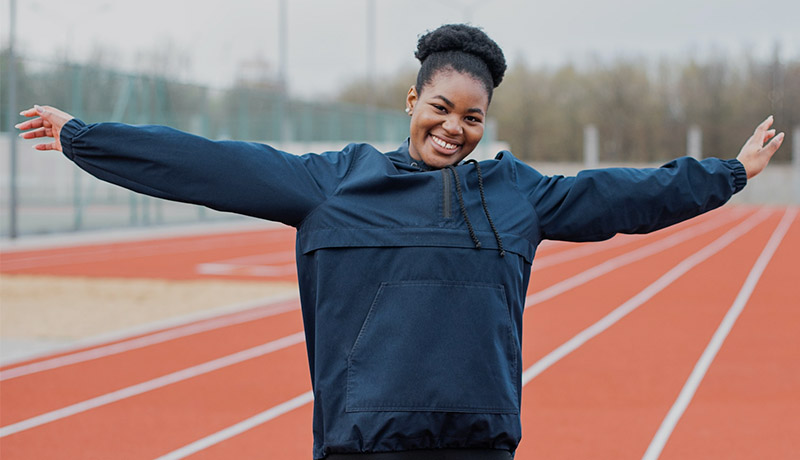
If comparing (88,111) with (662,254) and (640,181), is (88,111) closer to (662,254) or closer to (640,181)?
(662,254)

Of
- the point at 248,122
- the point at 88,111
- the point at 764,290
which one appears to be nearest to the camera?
the point at 764,290

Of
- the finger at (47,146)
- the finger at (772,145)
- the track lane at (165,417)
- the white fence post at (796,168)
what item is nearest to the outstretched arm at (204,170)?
the finger at (47,146)

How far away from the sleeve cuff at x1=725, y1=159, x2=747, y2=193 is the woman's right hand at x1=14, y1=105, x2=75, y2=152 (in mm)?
1422

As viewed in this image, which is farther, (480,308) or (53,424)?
(53,424)

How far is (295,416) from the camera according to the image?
594cm

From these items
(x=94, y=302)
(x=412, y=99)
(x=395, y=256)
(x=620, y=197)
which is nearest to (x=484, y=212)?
(x=395, y=256)

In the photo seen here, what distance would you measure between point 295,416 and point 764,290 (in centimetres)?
870

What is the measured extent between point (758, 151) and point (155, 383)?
5.36 meters

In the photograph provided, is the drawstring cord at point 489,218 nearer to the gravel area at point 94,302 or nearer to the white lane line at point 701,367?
the white lane line at point 701,367

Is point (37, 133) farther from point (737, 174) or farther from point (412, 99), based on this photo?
point (737, 174)

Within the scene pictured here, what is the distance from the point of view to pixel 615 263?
54.3 feet

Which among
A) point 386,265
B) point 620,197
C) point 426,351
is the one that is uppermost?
point 620,197

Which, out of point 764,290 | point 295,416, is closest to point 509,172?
point 295,416

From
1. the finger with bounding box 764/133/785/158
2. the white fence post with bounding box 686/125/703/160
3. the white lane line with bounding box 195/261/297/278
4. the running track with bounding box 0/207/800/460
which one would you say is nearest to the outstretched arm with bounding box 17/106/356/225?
the finger with bounding box 764/133/785/158
